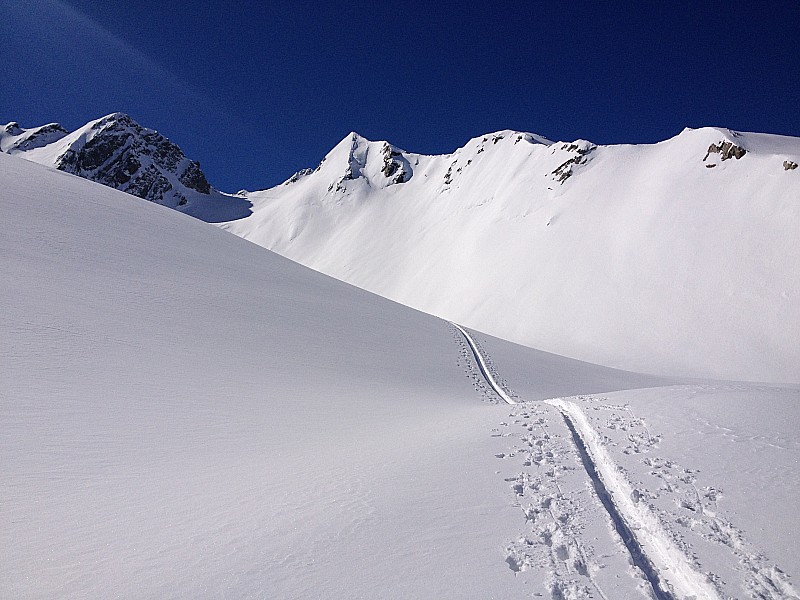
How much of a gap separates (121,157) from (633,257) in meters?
178

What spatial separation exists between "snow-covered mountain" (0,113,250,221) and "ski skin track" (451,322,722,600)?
554 ft

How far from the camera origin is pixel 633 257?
41531mm

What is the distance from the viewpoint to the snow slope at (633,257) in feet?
101

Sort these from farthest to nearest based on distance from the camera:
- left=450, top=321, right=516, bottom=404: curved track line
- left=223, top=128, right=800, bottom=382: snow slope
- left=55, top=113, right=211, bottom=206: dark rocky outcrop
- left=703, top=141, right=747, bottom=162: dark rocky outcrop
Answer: left=55, top=113, right=211, bottom=206: dark rocky outcrop
left=703, top=141, right=747, bottom=162: dark rocky outcrop
left=223, top=128, right=800, bottom=382: snow slope
left=450, top=321, right=516, bottom=404: curved track line

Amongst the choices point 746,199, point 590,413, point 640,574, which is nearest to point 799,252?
point 746,199

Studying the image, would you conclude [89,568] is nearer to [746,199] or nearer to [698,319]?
[698,319]

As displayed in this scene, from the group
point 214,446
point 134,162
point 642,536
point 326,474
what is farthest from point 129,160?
point 642,536

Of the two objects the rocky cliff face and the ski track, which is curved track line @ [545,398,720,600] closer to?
the ski track

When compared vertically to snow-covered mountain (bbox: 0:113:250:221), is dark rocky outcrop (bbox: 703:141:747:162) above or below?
below

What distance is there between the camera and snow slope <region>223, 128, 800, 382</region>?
101ft

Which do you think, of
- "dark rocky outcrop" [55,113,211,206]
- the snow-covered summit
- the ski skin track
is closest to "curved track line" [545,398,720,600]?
the ski skin track

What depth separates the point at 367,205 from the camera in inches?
4973

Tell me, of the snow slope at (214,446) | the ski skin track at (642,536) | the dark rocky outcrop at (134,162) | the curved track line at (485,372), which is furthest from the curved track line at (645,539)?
the dark rocky outcrop at (134,162)

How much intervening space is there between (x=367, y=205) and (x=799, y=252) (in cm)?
10520
